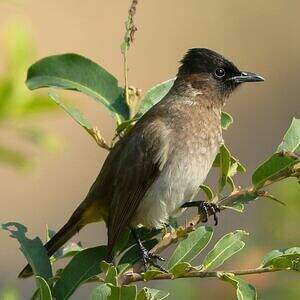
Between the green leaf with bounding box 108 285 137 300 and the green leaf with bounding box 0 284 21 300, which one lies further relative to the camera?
the green leaf with bounding box 0 284 21 300

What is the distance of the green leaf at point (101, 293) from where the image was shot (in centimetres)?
241

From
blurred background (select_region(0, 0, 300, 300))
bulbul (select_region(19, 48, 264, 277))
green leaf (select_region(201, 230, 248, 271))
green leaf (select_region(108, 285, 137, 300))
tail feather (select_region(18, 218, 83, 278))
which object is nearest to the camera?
green leaf (select_region(108, 285, 137, 300))

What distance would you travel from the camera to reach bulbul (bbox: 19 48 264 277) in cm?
366

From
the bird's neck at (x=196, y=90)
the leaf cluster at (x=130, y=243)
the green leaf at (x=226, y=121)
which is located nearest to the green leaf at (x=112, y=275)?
the leaf cluster at (x=130, y=243)

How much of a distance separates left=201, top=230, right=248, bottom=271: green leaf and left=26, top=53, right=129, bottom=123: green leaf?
539mm

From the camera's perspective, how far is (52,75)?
118 inches

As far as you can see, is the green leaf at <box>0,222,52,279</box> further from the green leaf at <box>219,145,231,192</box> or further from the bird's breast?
the bird's breast

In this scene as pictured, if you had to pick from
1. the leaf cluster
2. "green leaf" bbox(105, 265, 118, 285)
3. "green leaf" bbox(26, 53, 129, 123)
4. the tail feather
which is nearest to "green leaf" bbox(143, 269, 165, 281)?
the leaf cluster

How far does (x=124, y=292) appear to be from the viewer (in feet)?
A: 7.88

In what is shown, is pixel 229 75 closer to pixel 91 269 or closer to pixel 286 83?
pixel 91 269

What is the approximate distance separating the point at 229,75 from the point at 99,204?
37.1 inches

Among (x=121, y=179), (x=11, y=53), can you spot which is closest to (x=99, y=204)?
(x=121, y=179)

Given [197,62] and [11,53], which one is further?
[197,62]

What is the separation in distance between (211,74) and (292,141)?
147 centimetres
